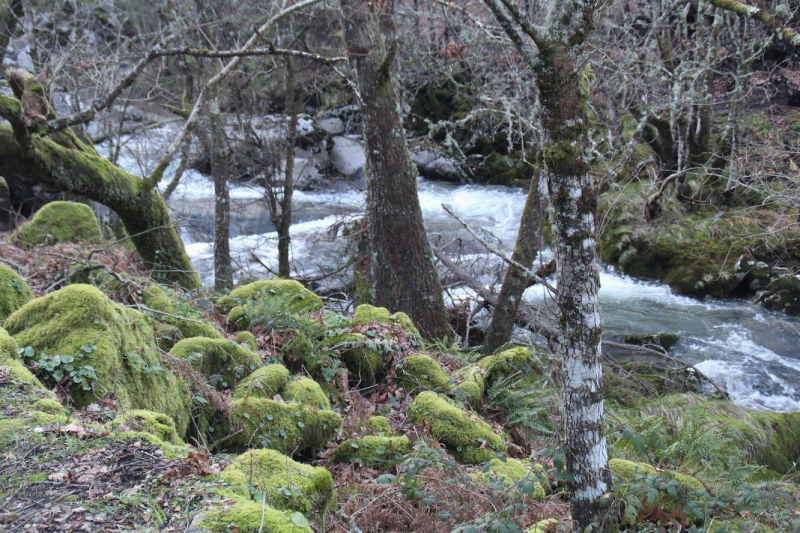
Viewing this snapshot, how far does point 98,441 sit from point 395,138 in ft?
17.3

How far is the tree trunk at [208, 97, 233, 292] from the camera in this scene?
35.7ft

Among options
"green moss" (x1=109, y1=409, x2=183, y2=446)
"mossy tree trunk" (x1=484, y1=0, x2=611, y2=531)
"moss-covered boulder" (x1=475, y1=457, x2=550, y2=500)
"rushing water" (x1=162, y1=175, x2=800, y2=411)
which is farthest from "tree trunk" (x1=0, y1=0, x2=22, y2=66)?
"moss-covered boulder" (x1=475, y1=457, x2=550, y2=500)

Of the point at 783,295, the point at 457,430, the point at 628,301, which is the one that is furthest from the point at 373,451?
the point at 783,295

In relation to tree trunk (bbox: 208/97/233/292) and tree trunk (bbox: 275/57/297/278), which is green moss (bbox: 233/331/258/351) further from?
tree trunk (bbox: 275/57/297/278)

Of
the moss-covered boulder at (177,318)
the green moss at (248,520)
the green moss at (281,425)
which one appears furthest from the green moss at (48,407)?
the moss-covered boulder at (177,318)

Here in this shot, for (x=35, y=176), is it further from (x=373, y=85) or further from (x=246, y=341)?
(x=373, y=85)

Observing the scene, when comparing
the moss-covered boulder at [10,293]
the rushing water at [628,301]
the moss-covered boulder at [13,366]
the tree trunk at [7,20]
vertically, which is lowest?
the rushing water at [628,301]

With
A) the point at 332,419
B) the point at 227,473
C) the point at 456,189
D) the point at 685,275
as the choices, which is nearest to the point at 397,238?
the point at 332,419

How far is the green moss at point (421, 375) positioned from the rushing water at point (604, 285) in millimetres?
1997

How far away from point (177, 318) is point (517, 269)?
4278mm

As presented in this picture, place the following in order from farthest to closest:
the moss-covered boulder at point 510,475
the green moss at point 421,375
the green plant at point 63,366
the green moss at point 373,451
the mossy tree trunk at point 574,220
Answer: the green moss at point 421,375 → the green moss at point 373,451 → the moss-covered boulder at point 510,475 → the green plant at point 63,366 → the mossy tree trunk at point 574,220

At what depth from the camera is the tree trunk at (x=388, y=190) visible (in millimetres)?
7102

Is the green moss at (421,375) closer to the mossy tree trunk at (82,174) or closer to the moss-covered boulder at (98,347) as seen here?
the moss-covered boulder at (98,347)

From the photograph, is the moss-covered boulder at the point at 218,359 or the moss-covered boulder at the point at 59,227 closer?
the moss-covered boulder at the point at 218,359
